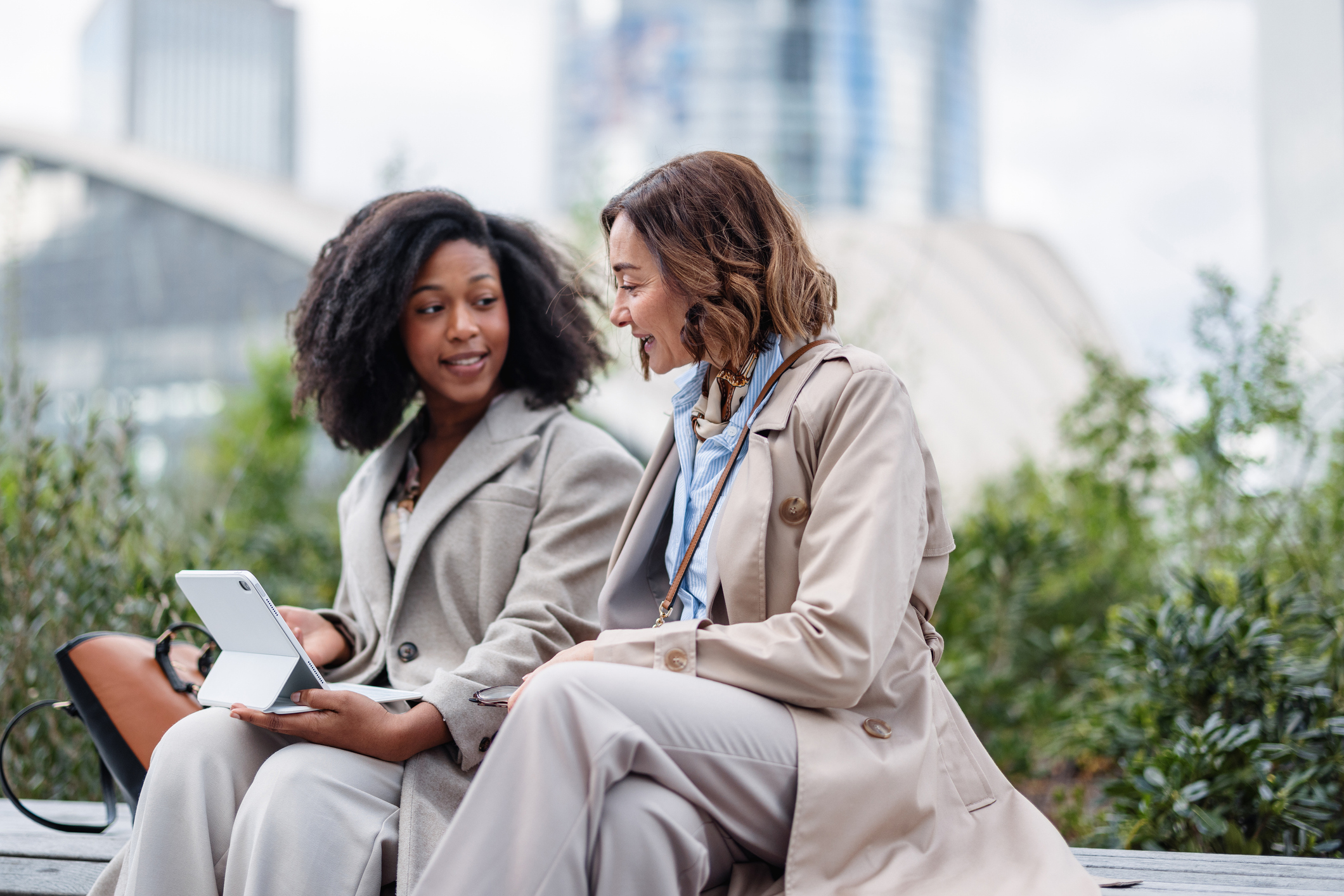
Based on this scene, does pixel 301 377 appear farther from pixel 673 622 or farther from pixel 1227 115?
pixel 1227 115

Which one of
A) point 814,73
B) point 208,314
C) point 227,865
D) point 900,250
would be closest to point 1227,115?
point 227,865

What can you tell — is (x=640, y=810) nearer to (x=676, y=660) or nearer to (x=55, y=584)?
(x=676, y=660)

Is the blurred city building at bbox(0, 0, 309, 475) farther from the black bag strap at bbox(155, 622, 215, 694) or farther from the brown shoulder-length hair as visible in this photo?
the brown shoulder-length hair

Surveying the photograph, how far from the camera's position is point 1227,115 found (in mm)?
6715

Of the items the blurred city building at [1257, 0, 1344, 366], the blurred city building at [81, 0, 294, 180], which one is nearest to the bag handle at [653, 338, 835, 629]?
the blurred city building at [1257, 0, 1344, 366]

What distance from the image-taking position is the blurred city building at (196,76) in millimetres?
70812

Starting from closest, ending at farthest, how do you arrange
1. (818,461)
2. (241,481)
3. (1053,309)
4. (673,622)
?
(673,622) < (818,461) < (241,481) < (1053,309)

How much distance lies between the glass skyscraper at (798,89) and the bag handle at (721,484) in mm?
60286

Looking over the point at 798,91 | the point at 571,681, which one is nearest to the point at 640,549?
the point at 571,681

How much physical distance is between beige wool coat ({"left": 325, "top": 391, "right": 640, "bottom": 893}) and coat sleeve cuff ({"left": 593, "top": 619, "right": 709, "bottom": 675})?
0.48 m

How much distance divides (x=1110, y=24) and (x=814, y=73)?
19163 mm

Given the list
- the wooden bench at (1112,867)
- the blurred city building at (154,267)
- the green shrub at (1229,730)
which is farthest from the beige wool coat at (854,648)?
the blurred city building at (154,267)

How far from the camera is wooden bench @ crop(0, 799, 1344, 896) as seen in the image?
1.81 meters

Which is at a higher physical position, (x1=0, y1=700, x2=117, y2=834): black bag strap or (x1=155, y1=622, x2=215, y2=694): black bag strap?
(x1=155, y1=622, x2=215, y2=694): black bag strap
